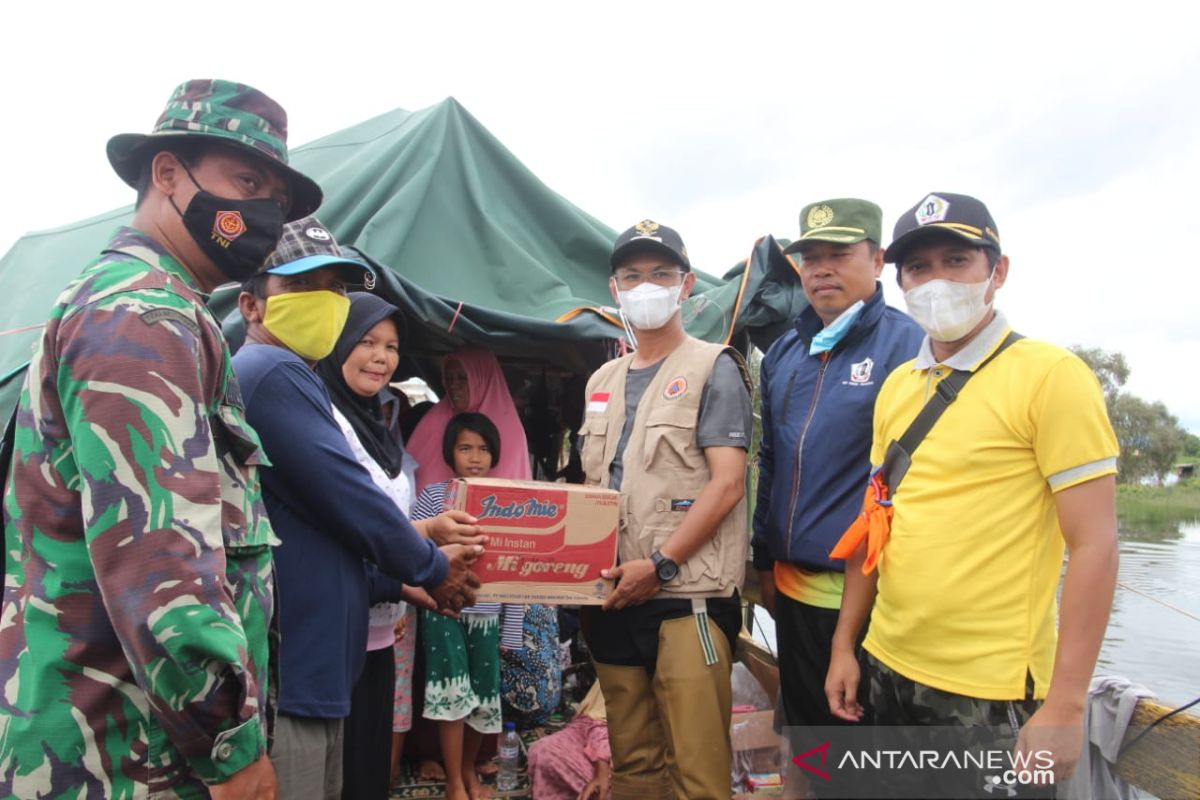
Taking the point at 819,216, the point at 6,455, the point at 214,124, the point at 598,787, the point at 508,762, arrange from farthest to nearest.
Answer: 1. the point at 508,762
2. the point at 598,787
3. the point at 819,216
4. the point at 214,124
5. the point at 6,455

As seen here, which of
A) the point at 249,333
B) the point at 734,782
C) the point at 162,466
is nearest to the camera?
the point at 162,466

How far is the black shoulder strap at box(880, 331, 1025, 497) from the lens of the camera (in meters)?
2.02

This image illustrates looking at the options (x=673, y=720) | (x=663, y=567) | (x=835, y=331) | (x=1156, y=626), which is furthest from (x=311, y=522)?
(x=1156, y=626)

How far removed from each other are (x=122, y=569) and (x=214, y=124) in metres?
0.91

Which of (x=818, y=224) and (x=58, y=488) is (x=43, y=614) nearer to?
(x=58, y=488)

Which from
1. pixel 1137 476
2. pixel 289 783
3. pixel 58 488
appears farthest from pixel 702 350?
pixel 1137 476

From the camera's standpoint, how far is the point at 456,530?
2.54 meters

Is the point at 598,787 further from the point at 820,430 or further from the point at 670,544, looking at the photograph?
the point at 820,430

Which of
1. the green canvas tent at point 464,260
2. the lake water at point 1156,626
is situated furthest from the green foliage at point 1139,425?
the green canvas tent at point 464,260

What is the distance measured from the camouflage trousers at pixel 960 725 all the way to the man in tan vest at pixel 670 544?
0.76m

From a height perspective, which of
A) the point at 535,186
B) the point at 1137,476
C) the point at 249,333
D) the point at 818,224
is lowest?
the point at 1137,476

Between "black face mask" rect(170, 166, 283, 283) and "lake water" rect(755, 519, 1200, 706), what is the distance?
172 inches

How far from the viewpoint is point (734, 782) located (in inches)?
135

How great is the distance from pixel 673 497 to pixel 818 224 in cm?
119
